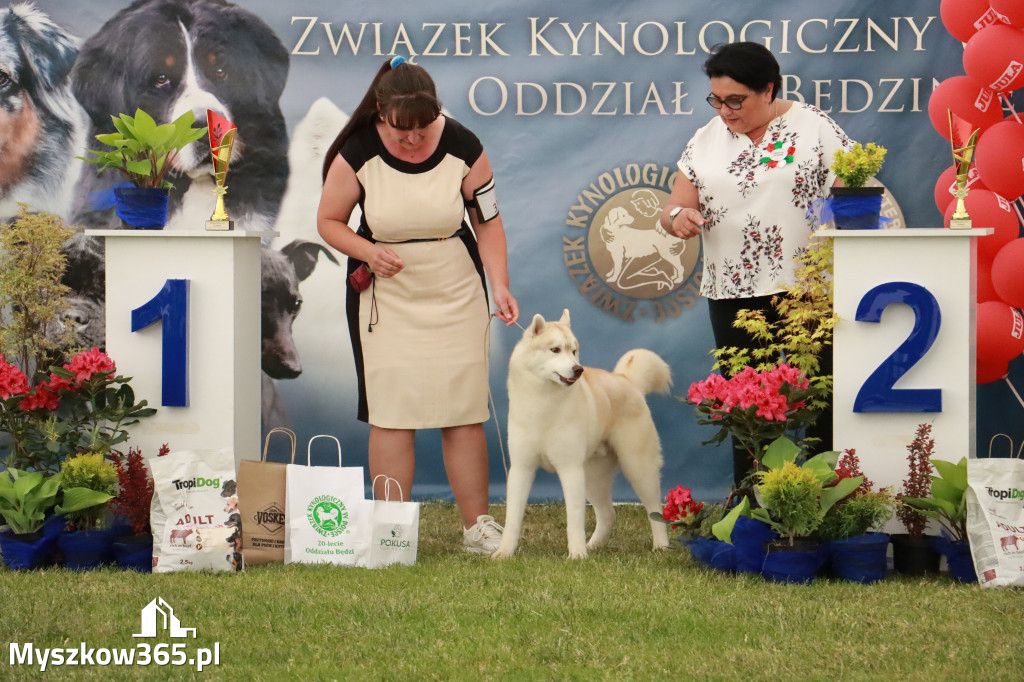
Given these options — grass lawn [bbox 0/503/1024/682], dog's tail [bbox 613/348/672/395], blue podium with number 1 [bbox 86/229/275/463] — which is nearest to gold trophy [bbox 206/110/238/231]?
blue podium with number 1 [bbox 86/229/275/463]

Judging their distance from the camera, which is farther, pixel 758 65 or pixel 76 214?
pixel 76 214

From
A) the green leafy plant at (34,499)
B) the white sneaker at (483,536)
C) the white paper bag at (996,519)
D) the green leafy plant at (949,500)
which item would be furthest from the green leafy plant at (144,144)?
the white paper bag at (996,519)

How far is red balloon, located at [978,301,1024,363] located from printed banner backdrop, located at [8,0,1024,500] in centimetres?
132

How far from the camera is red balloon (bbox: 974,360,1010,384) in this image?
478 cm

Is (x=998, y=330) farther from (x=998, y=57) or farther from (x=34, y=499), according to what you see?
(x=34, y=499)

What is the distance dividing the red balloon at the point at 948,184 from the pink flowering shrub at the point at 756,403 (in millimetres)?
1776

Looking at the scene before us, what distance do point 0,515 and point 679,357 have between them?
3144mm

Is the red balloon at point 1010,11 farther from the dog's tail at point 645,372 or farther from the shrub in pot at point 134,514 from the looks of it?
the shrub in pot at point 134,514

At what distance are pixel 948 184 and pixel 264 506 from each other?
3238 mm

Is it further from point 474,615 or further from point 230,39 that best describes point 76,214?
point 474,615

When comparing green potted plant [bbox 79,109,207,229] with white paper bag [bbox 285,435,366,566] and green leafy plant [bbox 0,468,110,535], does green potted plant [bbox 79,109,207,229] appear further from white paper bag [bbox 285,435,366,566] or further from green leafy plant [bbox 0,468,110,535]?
white paper bag [bbox 285,435,366,566]

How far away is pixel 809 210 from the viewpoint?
12.8 ft

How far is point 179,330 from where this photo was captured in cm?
393

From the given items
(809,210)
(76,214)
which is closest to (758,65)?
(809,210)
